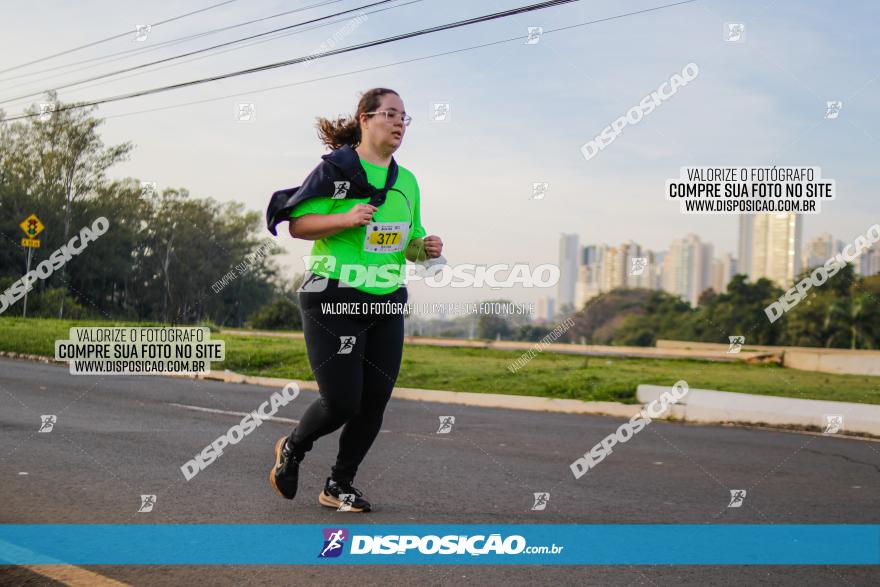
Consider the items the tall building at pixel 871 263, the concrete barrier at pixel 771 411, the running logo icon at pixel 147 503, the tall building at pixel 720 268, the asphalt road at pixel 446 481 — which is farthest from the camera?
the tall building at pixel 871 263

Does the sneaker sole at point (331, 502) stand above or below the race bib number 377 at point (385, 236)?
below

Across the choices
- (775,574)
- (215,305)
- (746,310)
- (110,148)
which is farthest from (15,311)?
(775,574)

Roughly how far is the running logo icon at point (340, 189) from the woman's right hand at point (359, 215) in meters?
0.23

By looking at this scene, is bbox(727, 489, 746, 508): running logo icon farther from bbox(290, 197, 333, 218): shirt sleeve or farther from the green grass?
the green grass

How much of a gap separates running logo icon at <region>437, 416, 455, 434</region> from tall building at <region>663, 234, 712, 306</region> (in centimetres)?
4681

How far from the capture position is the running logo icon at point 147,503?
4633mm

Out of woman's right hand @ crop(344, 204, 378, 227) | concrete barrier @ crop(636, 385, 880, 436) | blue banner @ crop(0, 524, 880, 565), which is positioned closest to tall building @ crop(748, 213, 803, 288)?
concrete barrier @ crop(636, 385, 880, 436)

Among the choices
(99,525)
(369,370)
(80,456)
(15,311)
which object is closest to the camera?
(99,525)

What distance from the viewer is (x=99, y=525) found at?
169 inches

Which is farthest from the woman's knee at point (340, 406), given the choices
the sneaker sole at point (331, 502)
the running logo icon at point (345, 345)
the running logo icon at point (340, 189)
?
the running logo icon at point (340, 189)

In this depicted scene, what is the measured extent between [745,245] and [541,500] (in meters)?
37.9

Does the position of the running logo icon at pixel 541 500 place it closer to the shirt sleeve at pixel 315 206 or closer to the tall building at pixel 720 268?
the shirt sleeve at pixel 315 206

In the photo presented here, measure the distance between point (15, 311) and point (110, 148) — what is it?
16697mm

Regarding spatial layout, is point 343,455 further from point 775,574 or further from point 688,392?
point 688,392
